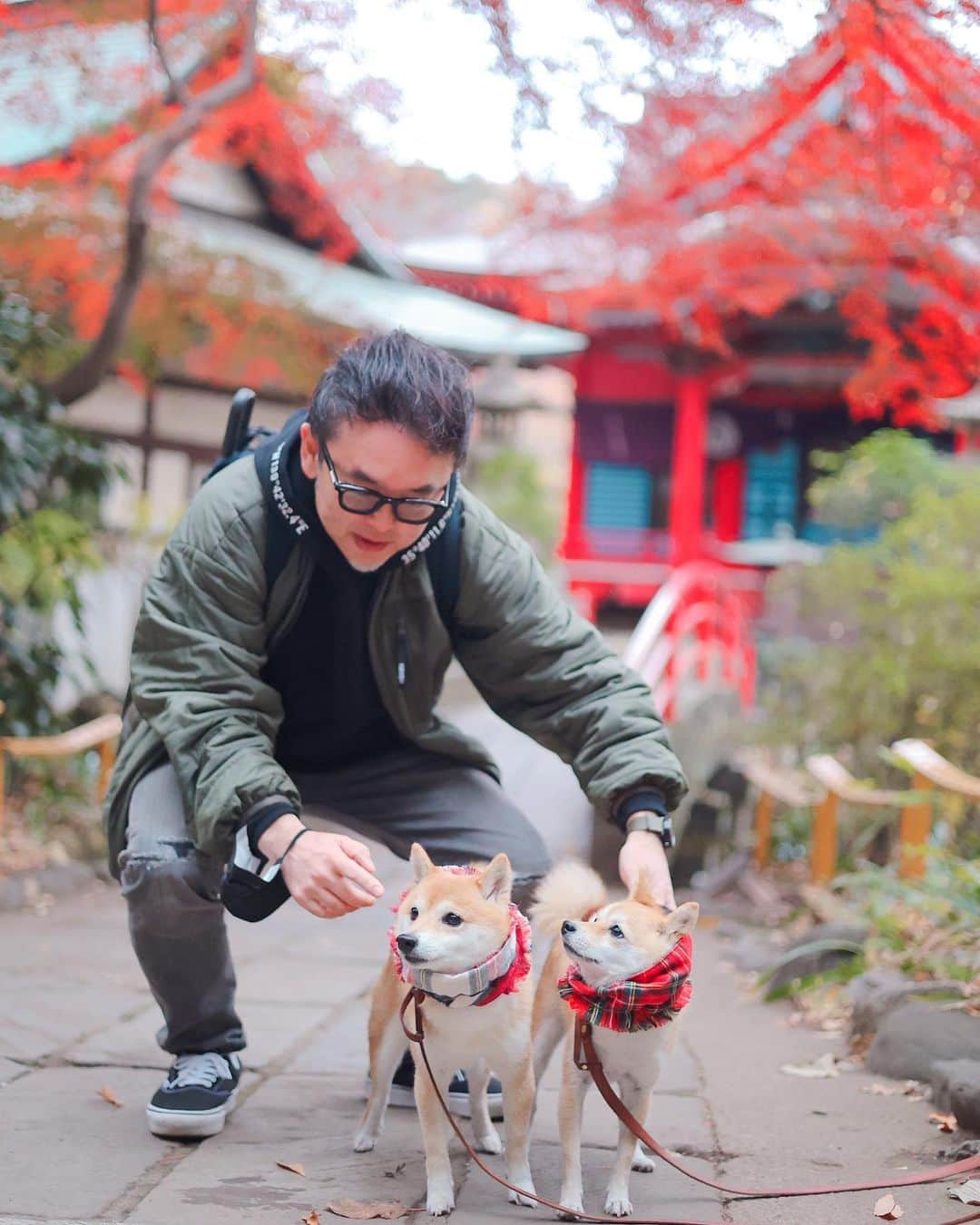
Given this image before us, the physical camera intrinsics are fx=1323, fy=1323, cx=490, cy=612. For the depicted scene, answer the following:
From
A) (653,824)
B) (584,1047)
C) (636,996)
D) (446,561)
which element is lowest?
(584,1047)

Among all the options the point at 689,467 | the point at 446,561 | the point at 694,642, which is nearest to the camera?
the point at 446,561

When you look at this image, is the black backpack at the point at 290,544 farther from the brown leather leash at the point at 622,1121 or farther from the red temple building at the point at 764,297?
the red temple building at the point at 764,297

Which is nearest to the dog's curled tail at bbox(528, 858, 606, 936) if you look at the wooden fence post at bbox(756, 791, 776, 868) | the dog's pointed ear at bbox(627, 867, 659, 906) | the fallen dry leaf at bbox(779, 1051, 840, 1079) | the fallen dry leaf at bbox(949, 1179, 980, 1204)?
the dog's pointed ear at bbox(627, 867, 659, 906)

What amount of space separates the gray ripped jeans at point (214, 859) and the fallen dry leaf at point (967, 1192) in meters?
1.06

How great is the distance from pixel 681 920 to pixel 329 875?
0.64 metres

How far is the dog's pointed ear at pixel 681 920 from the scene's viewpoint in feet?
7.77

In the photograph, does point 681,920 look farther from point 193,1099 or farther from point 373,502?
point 193,1099

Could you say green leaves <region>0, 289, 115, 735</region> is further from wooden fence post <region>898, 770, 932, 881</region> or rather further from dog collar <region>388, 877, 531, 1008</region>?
dog collar <region>388, 877, 531, 1008</region>

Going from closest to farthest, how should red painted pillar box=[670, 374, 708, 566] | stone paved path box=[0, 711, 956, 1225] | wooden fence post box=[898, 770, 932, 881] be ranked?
stone paved path box=[0, 711, 956, 1225]
wooden fence post box=[898, 770, 932, 881]
red painted pillar box=[670, 374, 708, 566]

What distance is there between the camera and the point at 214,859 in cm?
273

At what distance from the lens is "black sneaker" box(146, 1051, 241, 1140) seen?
2822 mm

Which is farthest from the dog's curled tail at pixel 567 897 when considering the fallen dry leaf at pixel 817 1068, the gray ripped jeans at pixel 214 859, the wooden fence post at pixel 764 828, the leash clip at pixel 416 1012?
the wooden fence post at pixel 764 828

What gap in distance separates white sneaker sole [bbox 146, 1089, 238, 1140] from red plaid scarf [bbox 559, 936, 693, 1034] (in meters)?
0.93

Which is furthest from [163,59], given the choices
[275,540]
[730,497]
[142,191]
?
[730,497]
